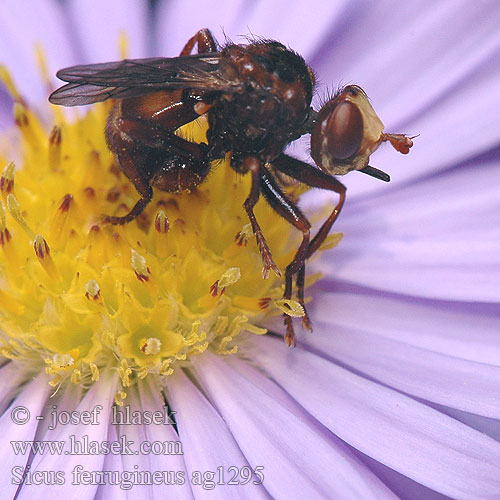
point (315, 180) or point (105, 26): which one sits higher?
point (105, 26)

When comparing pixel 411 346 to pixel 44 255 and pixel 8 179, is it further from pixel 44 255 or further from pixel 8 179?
pixel 8 179

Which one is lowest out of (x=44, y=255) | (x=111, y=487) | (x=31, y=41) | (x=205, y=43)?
(x=111, y=487)

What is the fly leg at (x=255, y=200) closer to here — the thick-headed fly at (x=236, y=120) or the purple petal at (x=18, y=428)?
the thick-headed fly at (x=236, y=120)

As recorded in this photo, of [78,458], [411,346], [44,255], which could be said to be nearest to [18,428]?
[78,458]

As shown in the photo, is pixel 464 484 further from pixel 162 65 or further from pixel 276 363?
pixel 162 65

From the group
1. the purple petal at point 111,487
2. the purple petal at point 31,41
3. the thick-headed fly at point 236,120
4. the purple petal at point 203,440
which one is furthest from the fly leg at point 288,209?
the purple petal at point 31,41

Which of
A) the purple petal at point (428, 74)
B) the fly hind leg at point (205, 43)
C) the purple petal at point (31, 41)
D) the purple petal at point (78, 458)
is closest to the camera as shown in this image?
the purple petal at point (78, 458)
